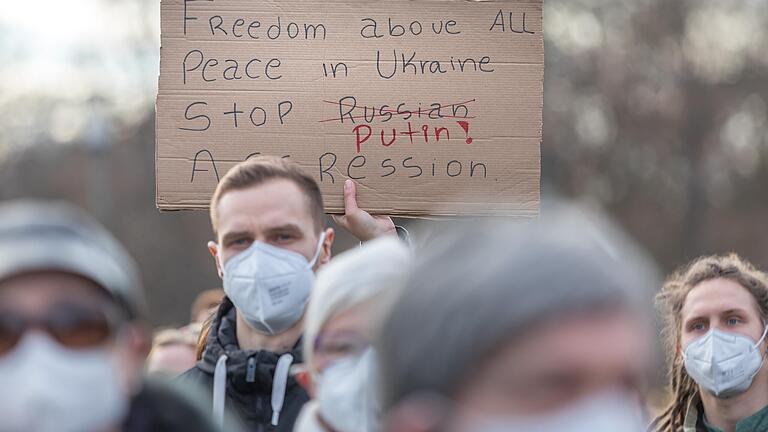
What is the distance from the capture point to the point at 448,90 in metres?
5.24

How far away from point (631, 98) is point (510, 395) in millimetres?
36061

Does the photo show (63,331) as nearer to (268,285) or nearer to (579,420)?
(579,420)

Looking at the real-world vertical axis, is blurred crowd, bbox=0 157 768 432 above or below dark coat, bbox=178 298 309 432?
above

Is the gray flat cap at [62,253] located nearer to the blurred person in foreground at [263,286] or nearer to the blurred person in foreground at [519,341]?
the blurred person in foreground at [519,341]

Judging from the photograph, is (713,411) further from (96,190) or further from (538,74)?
(96,190)

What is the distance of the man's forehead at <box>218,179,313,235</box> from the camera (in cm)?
441

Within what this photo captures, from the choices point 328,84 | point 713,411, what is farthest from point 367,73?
point 713,411

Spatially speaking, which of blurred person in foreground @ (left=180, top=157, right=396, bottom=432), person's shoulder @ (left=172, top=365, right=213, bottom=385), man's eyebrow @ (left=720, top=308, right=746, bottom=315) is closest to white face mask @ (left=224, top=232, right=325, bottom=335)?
blurred person in foreground @ (left=180, top=157, right=396, bottom=432)

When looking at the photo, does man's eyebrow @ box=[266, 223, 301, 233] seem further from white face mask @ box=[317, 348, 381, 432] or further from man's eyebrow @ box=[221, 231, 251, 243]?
white face mask @ box=[317, 348, 381, 432]

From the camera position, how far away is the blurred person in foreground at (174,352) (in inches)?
256

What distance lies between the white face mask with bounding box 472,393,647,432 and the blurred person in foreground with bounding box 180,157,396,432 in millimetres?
2246

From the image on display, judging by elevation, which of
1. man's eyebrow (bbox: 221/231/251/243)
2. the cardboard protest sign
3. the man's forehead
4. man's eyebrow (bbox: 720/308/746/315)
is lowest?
man's eyebrow (bbox: 720/308/746/315)

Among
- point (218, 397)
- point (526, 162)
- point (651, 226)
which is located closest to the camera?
point (218, 397)

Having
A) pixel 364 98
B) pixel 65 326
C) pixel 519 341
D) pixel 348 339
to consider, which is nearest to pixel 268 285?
pixel 364 98
